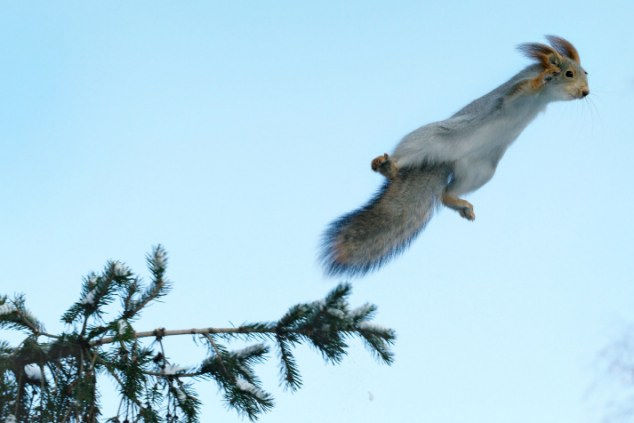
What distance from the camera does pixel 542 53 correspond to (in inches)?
165

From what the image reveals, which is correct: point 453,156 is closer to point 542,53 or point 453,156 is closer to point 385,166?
point 385,166

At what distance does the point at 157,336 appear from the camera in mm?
2658

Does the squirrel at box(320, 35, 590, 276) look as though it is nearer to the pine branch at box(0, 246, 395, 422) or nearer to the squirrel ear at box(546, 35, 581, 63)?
the squirrel ear at box(546, 35, 581, 63)

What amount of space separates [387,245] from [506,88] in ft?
3.19

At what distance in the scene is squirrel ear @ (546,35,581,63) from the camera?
14.2 feet

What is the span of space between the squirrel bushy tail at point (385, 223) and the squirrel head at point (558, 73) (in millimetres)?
629

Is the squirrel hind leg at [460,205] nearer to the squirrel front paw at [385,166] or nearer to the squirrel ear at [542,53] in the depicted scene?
the squirrel front paw at [385,166]

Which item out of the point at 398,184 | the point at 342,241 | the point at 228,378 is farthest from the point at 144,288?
the point at 398,184

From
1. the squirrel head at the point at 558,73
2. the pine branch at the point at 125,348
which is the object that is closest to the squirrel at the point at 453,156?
the squirrel head at the point at 558,73

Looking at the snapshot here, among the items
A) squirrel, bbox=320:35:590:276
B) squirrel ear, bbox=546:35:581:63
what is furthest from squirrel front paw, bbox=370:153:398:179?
squirrel ear, bbox=546:35:581:63

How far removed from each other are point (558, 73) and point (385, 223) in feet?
3.57

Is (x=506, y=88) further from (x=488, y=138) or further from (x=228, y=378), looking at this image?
(x=228, y=378)

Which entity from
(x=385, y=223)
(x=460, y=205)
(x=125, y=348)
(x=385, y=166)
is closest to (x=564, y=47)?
(x=460, y=205)

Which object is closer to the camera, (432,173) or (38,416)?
(38,416)
